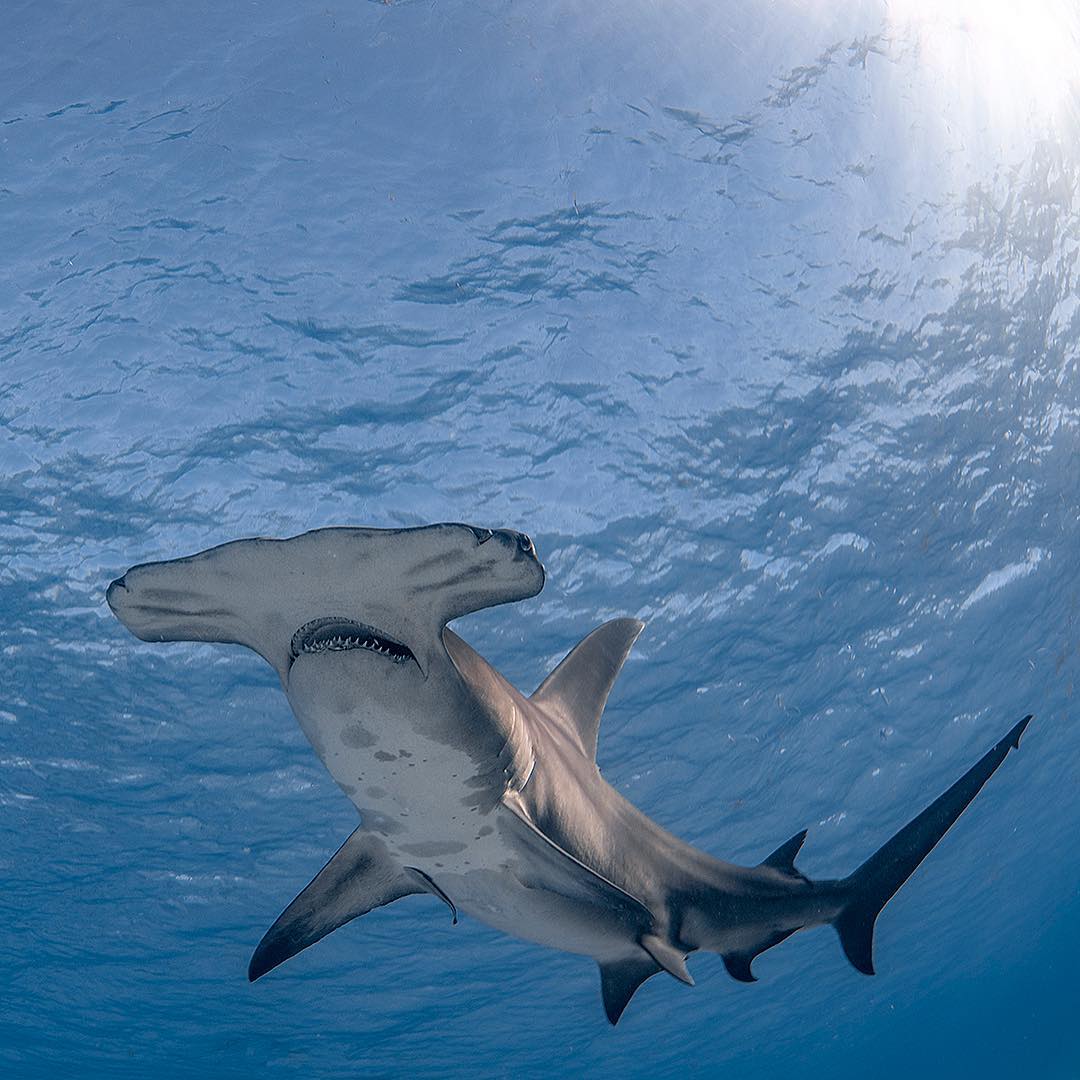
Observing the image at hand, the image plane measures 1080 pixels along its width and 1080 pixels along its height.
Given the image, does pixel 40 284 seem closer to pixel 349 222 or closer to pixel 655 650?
pixel 349 222

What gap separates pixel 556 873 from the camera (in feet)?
13.7

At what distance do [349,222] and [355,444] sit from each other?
101 inches

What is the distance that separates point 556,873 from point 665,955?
1.07 m

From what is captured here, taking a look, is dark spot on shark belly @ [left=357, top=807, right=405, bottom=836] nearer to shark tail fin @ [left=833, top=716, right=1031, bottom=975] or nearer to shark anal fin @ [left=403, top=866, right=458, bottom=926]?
shark anal fin @ [left=403, top=866, right=458, bottom=926]

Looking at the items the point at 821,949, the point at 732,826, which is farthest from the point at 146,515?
the point at 821,949

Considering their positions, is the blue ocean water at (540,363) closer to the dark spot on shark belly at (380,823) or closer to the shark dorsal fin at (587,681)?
the shark dorsal fin at (587,681)

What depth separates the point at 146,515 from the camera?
1047 centimetres

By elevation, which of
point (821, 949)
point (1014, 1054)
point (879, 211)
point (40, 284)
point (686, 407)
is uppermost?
point (40, 284)

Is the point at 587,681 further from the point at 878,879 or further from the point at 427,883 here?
the point at 878,879

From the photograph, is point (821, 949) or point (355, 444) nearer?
point (355, 444)

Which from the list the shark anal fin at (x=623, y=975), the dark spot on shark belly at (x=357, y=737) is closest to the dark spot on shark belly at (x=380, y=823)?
the dark spot on shark belly at (x=357, y=737)

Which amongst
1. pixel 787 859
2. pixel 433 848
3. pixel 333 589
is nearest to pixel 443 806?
pixel 433 848

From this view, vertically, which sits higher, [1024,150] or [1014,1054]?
[1024,150]

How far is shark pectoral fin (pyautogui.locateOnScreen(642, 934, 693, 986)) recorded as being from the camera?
4594 mm
